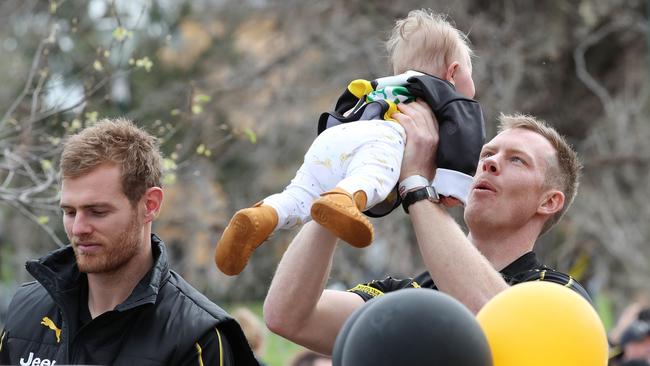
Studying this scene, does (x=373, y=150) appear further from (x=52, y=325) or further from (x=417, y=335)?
(x=52, y=325)

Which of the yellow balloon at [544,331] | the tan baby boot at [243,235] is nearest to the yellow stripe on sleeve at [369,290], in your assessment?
the tan baby boot at [243,235]

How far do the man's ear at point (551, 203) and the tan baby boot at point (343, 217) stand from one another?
1.05m

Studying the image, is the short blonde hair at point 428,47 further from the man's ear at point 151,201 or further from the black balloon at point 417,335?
the black balloon at point 417,335

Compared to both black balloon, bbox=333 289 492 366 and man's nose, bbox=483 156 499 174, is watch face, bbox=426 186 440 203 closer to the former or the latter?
man's nose, bbox=483 156 499 174

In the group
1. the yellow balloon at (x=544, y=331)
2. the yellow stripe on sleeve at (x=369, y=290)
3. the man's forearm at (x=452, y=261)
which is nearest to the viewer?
the yellow balloon at (x=544, y=331)

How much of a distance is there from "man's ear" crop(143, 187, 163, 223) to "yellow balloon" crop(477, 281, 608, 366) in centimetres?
147

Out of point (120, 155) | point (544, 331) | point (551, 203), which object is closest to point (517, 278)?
point (551, 203)

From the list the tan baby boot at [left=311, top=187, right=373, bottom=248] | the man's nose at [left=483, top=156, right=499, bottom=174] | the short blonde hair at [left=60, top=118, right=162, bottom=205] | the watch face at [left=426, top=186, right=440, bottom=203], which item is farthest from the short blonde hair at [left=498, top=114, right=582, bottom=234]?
the short blonde hair at [left=60, top=118, right=162, bottom=205]

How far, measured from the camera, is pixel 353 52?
38.3ft

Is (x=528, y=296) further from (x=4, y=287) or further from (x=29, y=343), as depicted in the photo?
(x=4, y=287)

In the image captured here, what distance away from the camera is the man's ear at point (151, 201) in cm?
406

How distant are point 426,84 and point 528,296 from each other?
1.08m

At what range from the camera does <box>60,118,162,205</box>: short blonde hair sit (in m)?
3.98

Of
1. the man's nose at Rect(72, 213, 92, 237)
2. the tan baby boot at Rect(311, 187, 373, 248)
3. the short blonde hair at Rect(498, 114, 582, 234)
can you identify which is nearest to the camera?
the tan baby boot at Rect(311, 187, 373, 248)
